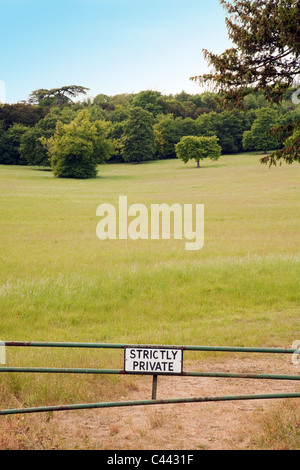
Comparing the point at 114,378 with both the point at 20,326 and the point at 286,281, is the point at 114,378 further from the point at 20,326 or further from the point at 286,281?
the point at 286,281

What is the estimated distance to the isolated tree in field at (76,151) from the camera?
238 ft

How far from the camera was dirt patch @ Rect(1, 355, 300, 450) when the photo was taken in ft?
16.3

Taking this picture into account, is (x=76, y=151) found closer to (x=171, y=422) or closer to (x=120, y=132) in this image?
(x=120, y=132)

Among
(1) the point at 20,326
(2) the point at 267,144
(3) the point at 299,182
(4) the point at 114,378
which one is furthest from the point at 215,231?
(2) the point at 267,144

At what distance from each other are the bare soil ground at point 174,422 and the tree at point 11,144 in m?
85.2

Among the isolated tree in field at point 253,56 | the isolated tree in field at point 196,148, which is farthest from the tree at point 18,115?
the isolated tree in field at point 253,56

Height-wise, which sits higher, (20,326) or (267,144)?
(267,144)

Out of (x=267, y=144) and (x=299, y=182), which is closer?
(x=299, y=182)

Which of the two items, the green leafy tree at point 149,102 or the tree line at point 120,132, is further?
the green leafy tree at point 149,102

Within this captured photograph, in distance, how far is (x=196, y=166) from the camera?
8200 cm

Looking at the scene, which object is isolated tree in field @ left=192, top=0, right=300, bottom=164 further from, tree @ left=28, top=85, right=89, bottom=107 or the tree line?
tree @ left=28, top=85, right=89, bottom=107

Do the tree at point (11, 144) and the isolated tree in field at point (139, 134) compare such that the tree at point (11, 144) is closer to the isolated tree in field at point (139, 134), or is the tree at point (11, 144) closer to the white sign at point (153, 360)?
the isolated tree in field at point (139, 134)

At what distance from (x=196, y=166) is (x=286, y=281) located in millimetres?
70319
